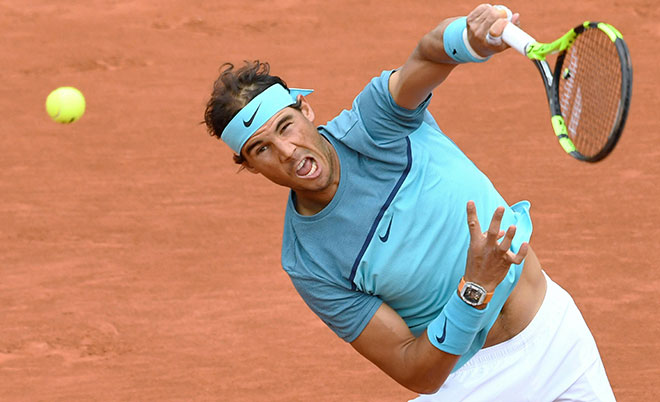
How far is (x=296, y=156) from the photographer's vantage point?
12.3ft

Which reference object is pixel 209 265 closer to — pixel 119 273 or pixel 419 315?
pixel 119 273

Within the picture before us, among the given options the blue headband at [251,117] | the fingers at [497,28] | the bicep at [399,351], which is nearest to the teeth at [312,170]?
the blue headband at [251,117]

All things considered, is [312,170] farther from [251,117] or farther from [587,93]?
[587,93]

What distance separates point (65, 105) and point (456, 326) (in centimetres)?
501

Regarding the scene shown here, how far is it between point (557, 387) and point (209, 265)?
3614 mm

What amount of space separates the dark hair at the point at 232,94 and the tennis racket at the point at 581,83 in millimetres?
926

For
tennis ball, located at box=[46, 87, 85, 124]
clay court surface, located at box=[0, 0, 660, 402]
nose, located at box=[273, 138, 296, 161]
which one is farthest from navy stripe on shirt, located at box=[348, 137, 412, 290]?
tennis ball, located at box=[46, 87, 85, 124]

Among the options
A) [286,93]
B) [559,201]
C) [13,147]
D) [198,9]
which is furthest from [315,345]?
[198,9]

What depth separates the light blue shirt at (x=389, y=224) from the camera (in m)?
3.80

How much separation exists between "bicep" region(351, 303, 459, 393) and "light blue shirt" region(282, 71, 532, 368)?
0.04 meters

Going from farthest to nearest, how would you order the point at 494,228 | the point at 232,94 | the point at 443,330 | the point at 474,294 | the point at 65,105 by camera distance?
the point at 65,105 → the point at 232,94 → the point at 443,330 → the point at 474,294 → the point at 494,228

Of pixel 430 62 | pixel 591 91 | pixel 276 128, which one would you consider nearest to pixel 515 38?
pixel 430 62

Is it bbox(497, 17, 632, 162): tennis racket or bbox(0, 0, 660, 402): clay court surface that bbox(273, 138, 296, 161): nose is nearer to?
bbox(497, 17, 632, 162): tennis racket

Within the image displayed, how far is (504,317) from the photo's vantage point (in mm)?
3992
